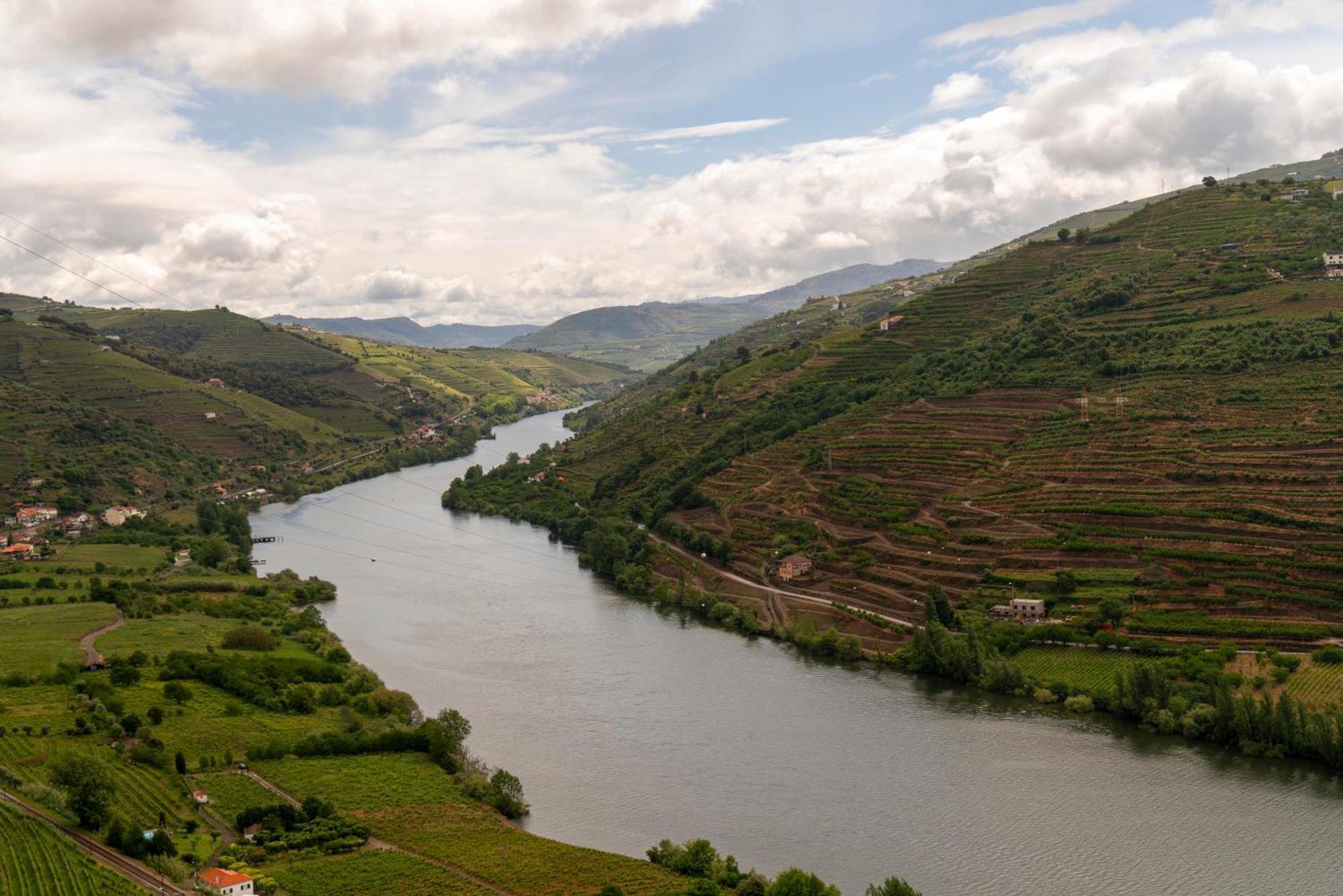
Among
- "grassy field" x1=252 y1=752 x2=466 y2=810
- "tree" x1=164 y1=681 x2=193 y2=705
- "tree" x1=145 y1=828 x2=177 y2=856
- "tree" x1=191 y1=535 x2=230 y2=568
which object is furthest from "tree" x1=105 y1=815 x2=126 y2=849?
"tree" x1=191 y1=535 x2=230 y2=568

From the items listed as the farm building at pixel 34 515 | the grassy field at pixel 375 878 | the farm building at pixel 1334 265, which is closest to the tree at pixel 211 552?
the farm building at pixel 34 515

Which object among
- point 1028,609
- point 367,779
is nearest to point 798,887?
point 367,779

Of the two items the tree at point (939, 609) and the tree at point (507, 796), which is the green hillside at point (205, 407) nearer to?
the tree at point (507, 796)

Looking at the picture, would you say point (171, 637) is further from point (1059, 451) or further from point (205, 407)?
point (205, 407)

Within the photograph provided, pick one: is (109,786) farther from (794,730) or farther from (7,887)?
(794,730)

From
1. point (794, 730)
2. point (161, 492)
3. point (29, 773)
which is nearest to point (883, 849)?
point (794, 730)

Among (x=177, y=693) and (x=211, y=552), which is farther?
(x=211, y=552)
